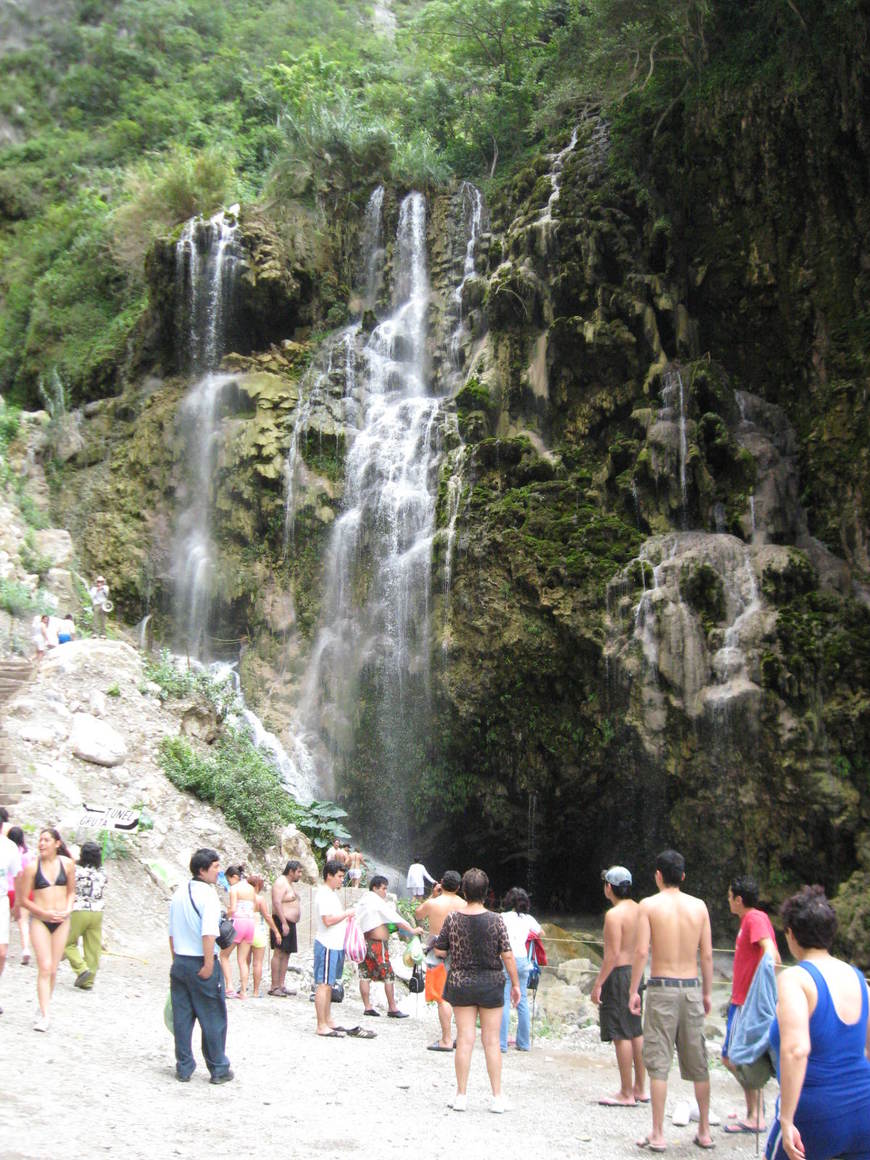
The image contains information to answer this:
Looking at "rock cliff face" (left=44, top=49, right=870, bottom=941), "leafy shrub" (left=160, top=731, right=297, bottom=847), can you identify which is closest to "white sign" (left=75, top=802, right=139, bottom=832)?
"leafy shrub" (left=160, top=731, right=297, bottom=847)

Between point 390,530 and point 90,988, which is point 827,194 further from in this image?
point 90,988

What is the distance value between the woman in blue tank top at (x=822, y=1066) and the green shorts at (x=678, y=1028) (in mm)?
2308

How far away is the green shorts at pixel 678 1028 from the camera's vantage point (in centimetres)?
619

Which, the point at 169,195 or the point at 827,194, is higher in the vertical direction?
the point at 169,195

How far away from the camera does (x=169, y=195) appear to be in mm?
31031

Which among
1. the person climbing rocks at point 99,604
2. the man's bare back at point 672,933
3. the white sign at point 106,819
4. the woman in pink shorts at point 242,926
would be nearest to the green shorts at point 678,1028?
the man's bare back at point 672,933

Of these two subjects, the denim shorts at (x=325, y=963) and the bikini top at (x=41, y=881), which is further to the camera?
the denim shorts at (x=325, y=963)

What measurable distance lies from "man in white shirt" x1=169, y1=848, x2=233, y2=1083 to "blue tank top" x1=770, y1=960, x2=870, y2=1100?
154 inches

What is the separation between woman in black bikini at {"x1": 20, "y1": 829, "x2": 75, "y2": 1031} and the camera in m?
7.73

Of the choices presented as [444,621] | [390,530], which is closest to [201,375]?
[390,530]

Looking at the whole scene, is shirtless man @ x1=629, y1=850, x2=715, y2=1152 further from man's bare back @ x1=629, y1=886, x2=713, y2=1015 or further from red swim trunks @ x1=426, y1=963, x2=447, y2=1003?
red swim trunks @ x1=426, y1=963, x2=447, y2=1003

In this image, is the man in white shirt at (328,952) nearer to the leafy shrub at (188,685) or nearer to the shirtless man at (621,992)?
the shirtless man at (621,992)

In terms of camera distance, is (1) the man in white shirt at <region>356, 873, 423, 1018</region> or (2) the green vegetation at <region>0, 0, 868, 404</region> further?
(2) the green vegetation at <region>0, 0, 868, 404</region>

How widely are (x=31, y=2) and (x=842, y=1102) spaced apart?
52497mm
